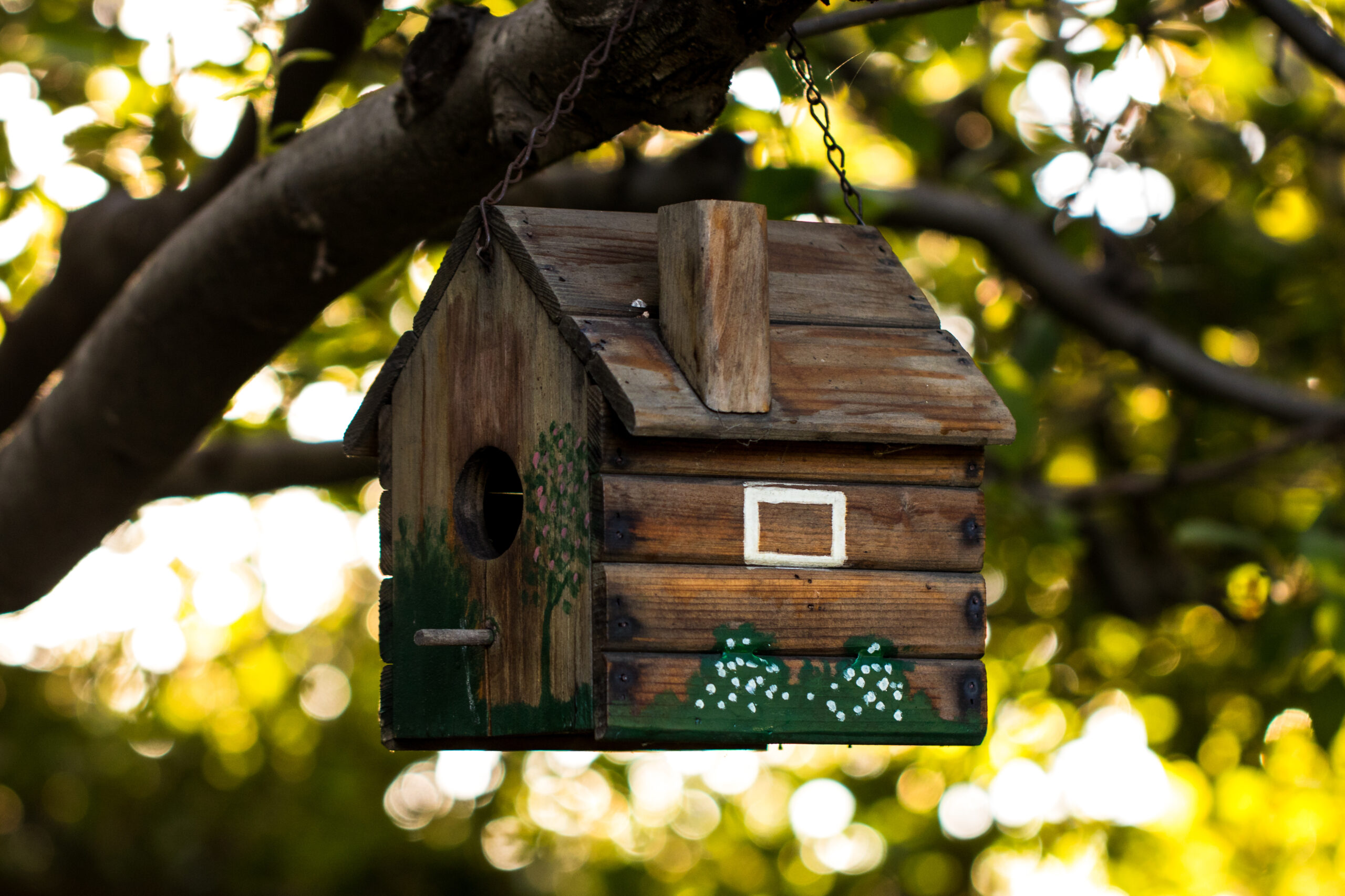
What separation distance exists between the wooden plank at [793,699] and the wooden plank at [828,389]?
249mm

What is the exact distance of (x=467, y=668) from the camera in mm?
1735

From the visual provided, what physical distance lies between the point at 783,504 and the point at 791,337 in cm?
20

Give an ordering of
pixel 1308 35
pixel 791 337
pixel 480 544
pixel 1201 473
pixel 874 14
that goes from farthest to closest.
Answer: pixel 1201 473 → pixel 1308 35 → pixel 874 14 → pixel 480 544 → pixel 791 337

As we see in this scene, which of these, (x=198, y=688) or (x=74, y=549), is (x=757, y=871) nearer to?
(x=198, y=688)

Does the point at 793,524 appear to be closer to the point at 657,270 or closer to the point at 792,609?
the point at 792,609

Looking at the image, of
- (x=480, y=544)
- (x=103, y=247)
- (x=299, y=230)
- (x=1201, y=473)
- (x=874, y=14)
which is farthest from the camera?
(x=1201, y=473)

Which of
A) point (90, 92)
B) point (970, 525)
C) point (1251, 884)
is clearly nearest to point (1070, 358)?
point (1251, 884)

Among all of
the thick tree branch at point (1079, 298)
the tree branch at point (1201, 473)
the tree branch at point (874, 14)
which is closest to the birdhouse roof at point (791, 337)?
the tree branch at point (874, 14)

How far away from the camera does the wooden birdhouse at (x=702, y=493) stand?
4.81 ft

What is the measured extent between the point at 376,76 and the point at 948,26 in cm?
152

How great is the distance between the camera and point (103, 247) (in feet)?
9.89

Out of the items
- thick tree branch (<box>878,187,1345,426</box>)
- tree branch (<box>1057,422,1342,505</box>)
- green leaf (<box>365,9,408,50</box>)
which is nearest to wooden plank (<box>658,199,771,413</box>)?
green leaf (<box>365,9,408,50</box>)

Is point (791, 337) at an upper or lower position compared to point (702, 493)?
upper

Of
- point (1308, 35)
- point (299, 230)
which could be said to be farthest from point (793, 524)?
point (1308, 35)
